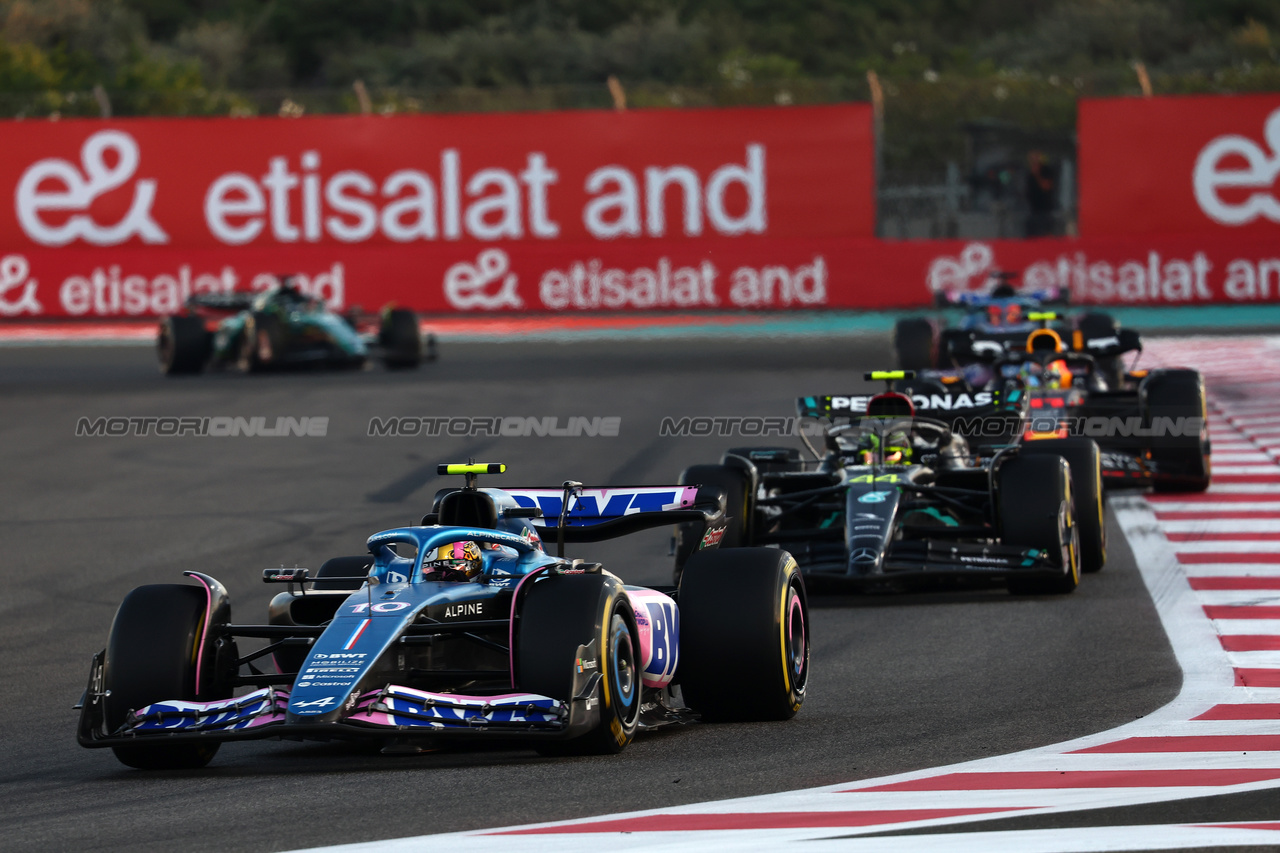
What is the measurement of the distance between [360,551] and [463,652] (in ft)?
18.4

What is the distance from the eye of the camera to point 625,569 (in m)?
12.6

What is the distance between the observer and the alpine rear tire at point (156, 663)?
7.11 metres

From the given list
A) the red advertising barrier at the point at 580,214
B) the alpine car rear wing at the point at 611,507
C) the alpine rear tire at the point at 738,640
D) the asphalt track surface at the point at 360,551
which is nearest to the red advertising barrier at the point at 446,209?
the red advertising barrier at the point at 580,214

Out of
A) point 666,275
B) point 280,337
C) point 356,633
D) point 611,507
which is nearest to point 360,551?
point 611,507

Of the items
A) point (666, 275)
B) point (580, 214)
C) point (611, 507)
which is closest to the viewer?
point (611, 507)

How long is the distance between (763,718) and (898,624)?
2862 mm

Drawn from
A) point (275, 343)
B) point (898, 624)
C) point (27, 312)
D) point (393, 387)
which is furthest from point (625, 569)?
point (27, 312)

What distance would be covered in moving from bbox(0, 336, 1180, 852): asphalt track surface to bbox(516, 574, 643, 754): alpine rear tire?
11 cm

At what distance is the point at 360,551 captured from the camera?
1305 centimetres

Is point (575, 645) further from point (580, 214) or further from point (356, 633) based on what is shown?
point (580, 214)

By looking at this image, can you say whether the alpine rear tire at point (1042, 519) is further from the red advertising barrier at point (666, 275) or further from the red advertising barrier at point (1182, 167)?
the red advertising barrier at point (1182, 167)

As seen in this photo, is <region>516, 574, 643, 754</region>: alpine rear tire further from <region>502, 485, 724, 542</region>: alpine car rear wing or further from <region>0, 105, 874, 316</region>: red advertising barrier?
<region>0, 105, 874, 316</region>: red advertising barrier

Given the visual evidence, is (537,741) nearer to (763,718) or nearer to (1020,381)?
(763,718)

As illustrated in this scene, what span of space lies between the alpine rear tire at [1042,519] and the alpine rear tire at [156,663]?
17.5ft
